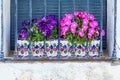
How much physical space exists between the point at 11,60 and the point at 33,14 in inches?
24.4

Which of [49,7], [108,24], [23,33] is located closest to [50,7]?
[49,7]

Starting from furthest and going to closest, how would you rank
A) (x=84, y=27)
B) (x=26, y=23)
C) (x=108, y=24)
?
1. (x=108, y=24)
2. (x=26, y=23)
3. (x=84, y=27)

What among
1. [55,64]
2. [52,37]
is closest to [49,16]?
[52,37]

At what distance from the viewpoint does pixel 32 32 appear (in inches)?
186

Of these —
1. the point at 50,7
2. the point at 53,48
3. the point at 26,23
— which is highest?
the point at 50,7

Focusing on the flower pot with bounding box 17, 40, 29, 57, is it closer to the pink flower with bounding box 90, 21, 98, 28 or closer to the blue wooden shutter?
the blue wooden shutter

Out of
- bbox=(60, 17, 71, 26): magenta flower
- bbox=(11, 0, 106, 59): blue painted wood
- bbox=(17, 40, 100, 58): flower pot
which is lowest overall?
bbox=(17, 40, 100, 58): flower pot

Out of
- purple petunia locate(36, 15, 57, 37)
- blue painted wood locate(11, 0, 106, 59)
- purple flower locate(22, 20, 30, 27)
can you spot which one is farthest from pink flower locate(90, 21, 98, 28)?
purple flower locate(22, 20, 30, 27)

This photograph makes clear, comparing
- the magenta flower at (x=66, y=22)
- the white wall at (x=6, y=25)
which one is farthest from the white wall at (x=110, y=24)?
the white wall at (x=6, y=25)

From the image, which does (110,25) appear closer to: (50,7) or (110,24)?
(110,24)

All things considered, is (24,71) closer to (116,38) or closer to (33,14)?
(33,14)

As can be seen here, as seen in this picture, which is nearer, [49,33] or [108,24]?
[49,33]

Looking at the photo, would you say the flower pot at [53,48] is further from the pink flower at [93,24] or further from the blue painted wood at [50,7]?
the blue painted wood at [50,7]

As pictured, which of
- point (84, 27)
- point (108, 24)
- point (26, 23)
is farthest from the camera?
point (108, 24)
